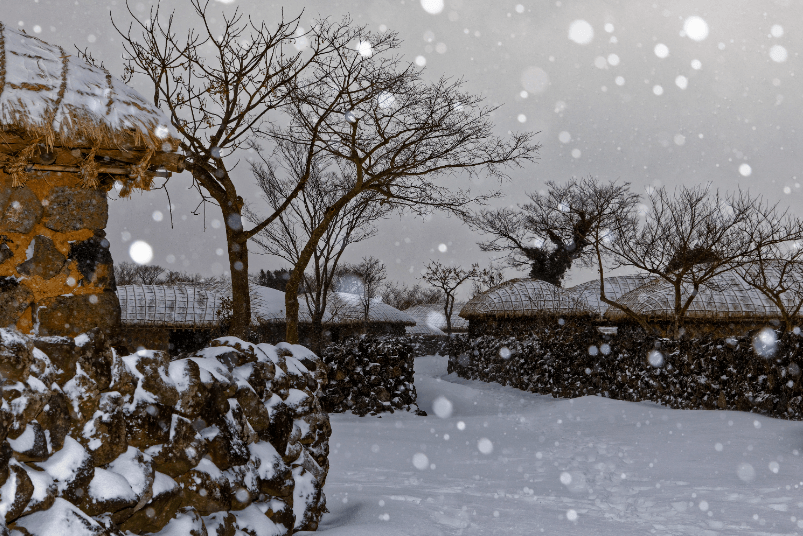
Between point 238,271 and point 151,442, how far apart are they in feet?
20.3

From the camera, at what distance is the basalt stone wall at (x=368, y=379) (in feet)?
40.4

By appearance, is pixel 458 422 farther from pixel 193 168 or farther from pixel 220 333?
pixel 220 333

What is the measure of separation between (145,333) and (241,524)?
60.0 feet

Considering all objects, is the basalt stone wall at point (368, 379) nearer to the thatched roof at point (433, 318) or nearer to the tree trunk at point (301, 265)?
the tree trunk at point (301, 265)

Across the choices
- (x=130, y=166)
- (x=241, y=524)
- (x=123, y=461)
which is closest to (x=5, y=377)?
(x=123, y=461)

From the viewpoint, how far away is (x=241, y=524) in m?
3.41

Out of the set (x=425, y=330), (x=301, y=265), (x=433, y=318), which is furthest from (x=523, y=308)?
(x=433, y=318)

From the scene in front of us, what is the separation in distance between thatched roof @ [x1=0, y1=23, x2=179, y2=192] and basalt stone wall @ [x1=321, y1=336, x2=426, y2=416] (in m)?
8.78

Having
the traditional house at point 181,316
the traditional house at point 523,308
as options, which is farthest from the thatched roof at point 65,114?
the traditional house at point 523,308

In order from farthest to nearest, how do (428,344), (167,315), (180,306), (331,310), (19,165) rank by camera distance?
(428,344), (331,310), (180,306), (167,315), (19,165)

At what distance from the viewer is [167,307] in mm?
20188

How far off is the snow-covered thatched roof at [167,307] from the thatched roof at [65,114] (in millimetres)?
16535

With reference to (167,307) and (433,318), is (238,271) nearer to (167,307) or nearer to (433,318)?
(167,307)

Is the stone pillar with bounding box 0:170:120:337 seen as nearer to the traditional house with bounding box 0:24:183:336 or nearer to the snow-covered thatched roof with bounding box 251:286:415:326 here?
the traditional house with bounding box 0:24:183:336
